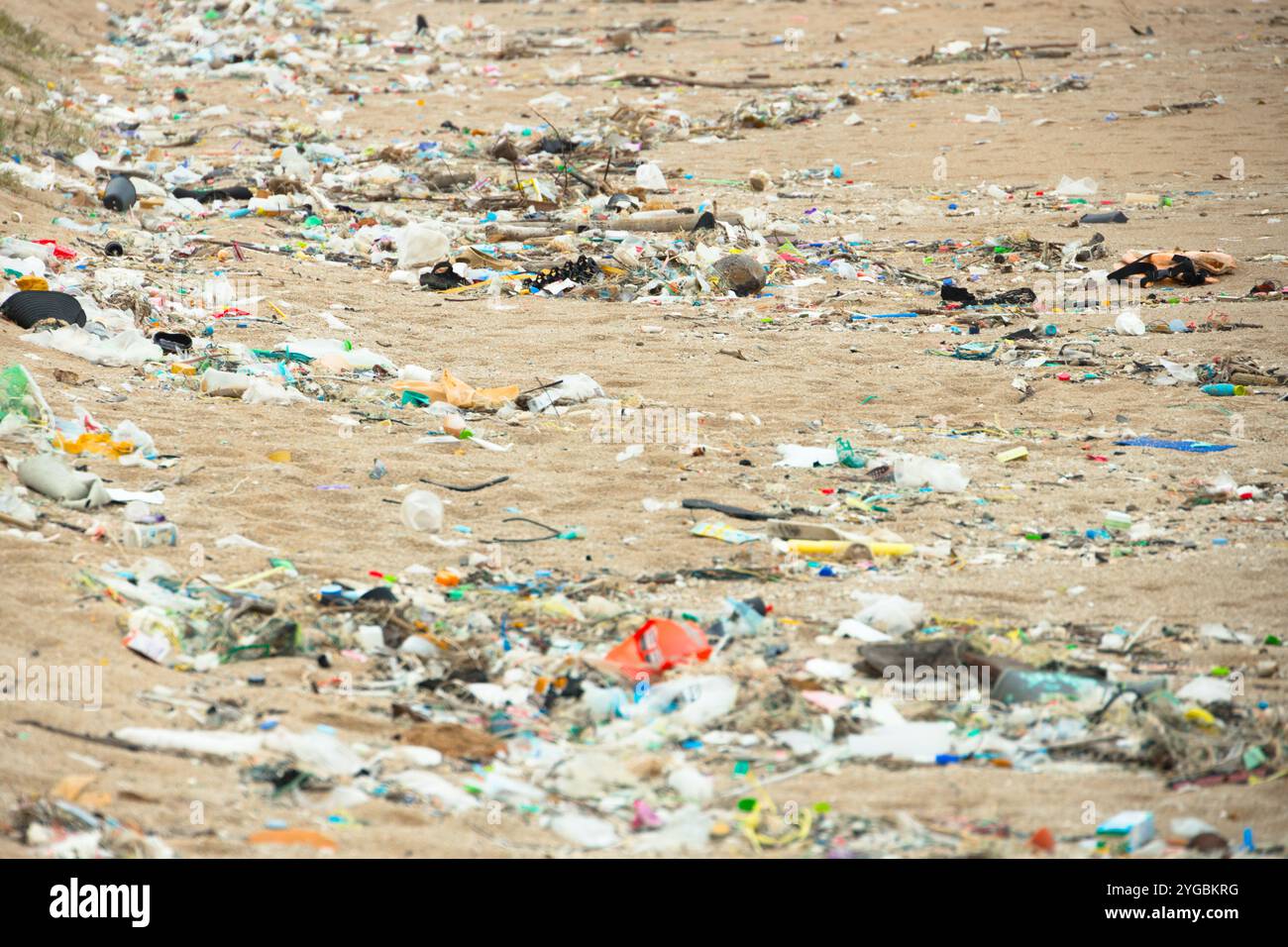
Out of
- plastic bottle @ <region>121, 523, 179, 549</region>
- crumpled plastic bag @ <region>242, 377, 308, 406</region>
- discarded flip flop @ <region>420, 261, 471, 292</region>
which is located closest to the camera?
plastic bottle @ <region>121, 523, 179, 549</region>

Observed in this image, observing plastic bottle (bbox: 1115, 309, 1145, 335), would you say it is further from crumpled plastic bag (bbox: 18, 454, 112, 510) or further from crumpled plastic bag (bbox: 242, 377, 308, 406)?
crumpled plastic bag (bbox: 18, 454, 112, 510)

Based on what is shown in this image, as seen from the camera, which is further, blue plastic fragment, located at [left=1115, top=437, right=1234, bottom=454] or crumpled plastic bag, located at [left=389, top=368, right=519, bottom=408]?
crumpled plastic bag, located at [left=389, top=368, right=519, bottom=408]

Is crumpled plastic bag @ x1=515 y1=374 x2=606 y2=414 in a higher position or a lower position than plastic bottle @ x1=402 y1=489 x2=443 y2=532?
higher

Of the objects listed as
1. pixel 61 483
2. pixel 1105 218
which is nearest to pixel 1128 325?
pixel 1105 218

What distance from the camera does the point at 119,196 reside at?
771cm

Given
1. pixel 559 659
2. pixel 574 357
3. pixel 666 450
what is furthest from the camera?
pixel 574 357

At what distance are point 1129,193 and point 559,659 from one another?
6951mm

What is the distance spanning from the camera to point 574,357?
582 centimetres

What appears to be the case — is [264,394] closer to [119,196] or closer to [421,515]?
[421,515]

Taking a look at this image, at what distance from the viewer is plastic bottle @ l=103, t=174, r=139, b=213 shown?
7.71m

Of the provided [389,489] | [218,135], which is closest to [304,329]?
[389,489]

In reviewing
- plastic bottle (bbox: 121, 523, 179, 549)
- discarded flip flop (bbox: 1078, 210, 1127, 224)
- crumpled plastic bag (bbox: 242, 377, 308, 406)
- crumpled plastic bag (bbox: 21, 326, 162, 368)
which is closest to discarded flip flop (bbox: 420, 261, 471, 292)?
crumpled plastic bag (bbox: 21, 326, 162, 368)

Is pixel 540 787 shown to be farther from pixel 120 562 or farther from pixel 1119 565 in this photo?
pixel 1119 565

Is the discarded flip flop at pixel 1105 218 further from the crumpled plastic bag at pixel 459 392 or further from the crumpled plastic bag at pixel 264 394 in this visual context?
the crumpled plastic bag at pixel 264 394
